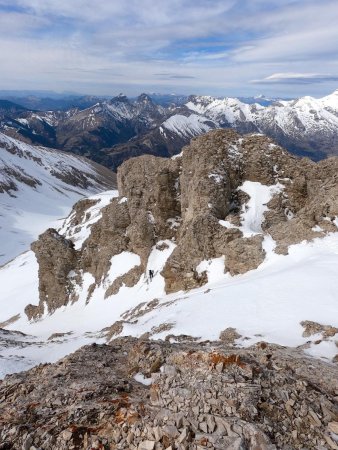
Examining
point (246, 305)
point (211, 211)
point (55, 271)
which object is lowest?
point (55, 271)

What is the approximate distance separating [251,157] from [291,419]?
1562 inches

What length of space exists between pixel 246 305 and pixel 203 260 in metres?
16.9

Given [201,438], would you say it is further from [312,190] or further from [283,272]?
[312,190]

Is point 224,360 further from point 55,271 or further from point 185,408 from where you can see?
point 55,271

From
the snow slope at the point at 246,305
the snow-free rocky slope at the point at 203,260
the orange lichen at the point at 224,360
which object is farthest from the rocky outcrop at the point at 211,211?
the orange lichen at the point at 224,360

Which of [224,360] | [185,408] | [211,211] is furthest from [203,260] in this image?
[185,408]

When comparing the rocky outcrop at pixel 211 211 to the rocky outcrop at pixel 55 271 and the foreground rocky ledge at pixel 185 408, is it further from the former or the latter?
the foreground rocky ledge at pixel 185 408

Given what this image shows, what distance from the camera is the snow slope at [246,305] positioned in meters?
21.2

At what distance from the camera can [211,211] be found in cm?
4262

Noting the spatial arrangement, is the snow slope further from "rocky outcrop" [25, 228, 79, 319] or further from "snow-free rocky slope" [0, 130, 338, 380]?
"rocky outcrop" [25, 228, 79, 319]

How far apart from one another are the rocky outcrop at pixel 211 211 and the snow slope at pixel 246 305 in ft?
3.22

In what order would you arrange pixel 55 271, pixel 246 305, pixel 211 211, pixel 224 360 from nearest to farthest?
1. pixel 224 360
2. pixel 246 305
3. pixel 211 211
4. pixel 55 271

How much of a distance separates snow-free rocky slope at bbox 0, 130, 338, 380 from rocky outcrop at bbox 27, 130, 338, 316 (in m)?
0.15

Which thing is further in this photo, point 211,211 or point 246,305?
point 211,211
